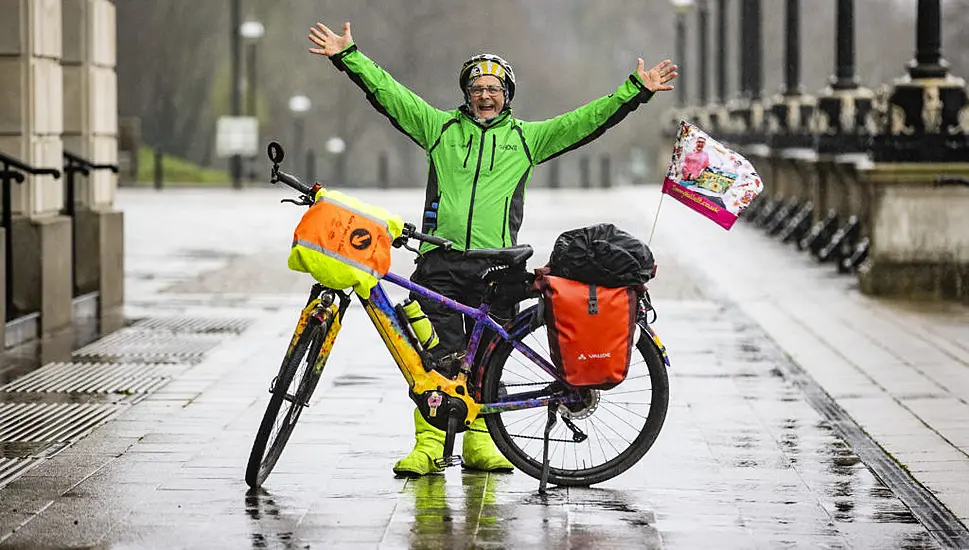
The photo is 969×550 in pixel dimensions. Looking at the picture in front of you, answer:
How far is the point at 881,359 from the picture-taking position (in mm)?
12109

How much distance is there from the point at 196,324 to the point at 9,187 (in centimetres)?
204

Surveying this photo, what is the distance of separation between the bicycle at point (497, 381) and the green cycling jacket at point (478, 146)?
11.5 inches

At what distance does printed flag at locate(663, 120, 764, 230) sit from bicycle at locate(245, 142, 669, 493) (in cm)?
54

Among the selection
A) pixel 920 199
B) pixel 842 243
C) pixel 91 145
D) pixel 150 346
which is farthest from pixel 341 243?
pixel 842 243

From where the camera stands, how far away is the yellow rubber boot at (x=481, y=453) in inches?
316

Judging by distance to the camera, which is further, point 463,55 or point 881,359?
point 463,55

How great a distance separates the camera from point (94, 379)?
1101 centimetres

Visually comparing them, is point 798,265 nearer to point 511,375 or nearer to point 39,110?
point 39,110

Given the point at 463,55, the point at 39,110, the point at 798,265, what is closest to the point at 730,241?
the point at 798,265

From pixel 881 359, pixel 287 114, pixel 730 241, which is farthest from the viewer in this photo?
pixel 287 114

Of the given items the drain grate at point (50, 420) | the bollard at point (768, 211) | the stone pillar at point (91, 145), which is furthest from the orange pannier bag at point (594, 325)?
the bollard at point (768, 211)

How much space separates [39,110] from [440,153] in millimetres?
6276

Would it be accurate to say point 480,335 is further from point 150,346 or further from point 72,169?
point 72,169

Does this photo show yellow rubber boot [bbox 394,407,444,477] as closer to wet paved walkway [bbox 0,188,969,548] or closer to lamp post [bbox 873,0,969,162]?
wet paved walkway [bbox 0,188,969,548]
